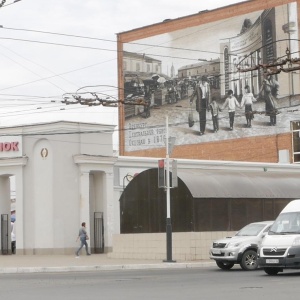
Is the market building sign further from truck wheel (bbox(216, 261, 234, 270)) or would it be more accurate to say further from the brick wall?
truck wheel (bbox(216, 261, 234, 270))

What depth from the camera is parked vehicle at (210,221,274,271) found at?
31594mm

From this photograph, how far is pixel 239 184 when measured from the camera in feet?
141

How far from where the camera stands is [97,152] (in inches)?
1885

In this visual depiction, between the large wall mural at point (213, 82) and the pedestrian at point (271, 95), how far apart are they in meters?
0.04

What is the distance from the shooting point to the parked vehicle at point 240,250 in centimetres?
3159

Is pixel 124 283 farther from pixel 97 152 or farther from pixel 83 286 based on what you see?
pixel 97 152

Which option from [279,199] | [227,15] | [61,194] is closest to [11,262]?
[61,194]

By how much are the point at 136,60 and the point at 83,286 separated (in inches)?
2356

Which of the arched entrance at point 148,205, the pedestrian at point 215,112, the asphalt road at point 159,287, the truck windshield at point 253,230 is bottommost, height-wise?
the asphalt road at point 159,287

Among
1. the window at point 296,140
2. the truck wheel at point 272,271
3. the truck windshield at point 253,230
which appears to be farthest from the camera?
the window at point 296,140

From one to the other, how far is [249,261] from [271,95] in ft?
131

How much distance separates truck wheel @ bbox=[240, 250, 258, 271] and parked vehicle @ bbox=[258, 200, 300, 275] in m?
3.38

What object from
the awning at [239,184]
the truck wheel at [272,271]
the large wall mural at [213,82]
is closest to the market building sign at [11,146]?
the awning at [239,184]

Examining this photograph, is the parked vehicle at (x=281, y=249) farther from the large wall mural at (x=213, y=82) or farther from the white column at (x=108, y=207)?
the large wall mural at (x=213, y=82)
